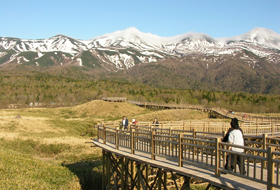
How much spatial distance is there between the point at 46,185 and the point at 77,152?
35.7 ft

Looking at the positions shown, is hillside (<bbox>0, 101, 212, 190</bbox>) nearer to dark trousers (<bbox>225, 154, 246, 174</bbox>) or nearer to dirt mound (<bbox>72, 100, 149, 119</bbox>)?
dark trousers (<bbox>225, 154, 246, 174</bbox>)

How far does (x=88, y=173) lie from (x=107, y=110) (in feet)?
180

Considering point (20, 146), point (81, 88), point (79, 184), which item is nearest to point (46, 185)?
point (79, 184)

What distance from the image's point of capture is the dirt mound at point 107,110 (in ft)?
230

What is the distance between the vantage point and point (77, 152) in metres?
24.8

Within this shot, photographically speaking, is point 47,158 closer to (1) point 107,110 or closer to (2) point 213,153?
(2) point 213,153

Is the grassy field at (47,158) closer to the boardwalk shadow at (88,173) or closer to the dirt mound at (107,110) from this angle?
the boardwalk shadow at (88,173)

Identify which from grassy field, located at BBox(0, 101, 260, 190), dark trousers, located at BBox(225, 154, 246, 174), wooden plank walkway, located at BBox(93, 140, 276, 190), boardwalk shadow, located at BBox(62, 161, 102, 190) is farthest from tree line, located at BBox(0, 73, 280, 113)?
dark trousers, located at BBox(225, 154, 246, 174)

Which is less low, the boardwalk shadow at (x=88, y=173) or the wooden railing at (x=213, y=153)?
the wooden railing at (x=213, y=153)

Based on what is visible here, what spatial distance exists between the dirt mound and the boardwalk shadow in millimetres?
48439

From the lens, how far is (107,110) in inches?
2847

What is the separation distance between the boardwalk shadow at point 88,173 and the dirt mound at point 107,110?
48.4 meters

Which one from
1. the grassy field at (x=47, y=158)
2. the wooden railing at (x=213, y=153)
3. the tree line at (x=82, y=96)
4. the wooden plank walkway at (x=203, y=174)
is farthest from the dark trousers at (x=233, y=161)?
the tree line at (x=82, y=96)

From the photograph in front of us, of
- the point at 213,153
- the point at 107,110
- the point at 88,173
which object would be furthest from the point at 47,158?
the point at 107,110
